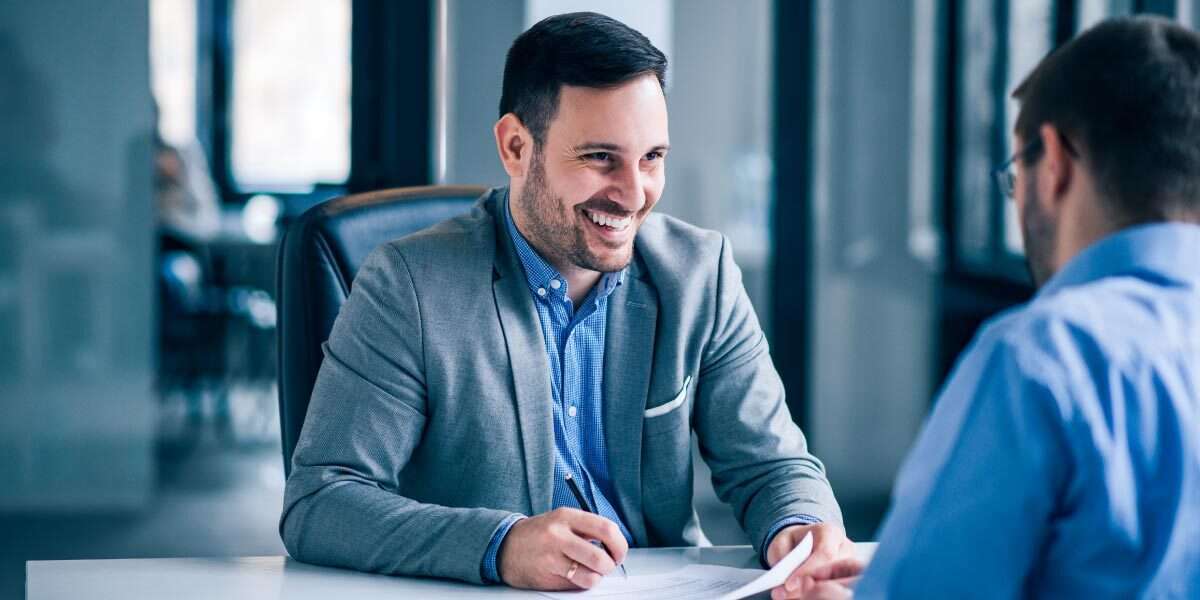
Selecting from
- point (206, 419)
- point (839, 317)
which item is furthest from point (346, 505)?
point (206, 419)

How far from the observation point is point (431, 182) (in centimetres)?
359

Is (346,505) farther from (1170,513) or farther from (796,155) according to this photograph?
(796,155)

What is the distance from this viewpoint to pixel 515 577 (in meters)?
1.18

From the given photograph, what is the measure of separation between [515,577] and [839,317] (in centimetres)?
341

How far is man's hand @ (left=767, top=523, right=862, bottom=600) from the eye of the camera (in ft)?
3.80

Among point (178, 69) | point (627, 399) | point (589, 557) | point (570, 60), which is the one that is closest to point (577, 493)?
point (627, 399)

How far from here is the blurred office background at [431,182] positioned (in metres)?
3.55

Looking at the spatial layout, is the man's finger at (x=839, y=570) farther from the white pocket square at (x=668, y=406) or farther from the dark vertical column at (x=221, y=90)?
the dark vertical column at (x=221, y=90)

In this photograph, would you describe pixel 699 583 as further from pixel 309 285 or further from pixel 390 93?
pixel 390 93

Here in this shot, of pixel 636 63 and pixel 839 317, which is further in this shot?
pixel 839 317

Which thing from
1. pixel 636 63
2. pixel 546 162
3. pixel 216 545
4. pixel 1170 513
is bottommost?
pixel 216 545

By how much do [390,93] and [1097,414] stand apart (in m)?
3.03

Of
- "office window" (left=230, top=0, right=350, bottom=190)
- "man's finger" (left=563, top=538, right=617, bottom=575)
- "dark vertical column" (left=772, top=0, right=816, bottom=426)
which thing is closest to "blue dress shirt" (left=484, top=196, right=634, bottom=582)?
"man's finger" (left=563, top=538, right=617, bottom=575)

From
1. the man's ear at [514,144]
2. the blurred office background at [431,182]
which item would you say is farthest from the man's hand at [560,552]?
the blurred office background at [431,182]
